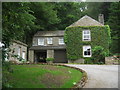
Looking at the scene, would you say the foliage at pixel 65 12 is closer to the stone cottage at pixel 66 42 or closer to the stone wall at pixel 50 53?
the stone cottage at pixel 66 42

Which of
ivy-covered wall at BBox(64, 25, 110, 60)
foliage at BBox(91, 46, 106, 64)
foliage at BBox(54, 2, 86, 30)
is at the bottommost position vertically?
foliage at BBox(91, 46, 106, 64)

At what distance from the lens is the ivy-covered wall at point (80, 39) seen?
89.9ft

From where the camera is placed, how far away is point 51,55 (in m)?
31.1

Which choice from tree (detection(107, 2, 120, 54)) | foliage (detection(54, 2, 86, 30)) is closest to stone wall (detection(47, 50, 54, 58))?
foliage (detection(54, 2, 86, 30))

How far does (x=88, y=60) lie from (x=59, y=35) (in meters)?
8.60

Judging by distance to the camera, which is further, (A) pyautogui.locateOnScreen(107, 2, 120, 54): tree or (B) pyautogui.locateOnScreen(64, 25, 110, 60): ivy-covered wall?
(A) pyautogui.locateOnScreen(107, 2, 120, 54): tree

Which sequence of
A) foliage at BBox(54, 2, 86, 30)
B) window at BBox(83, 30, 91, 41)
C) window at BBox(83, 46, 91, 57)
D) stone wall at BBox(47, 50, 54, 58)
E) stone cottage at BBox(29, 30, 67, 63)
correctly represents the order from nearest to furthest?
window at BBox(83, 46, 91, 57)
window at BBox(83, 30, 91, 41)
stone wall at BBox(47, 50, 54, 58)
stone cottage at BBox(29, 30, 67, 63)
foliage at BBox(54, 2, 86, 30)

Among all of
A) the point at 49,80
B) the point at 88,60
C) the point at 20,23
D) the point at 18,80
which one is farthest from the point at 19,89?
the point at 88,60

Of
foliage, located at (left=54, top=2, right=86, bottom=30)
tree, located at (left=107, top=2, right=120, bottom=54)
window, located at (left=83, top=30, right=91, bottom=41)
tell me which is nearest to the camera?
window, located at (left=83, top=30, right=91, bottom=41)

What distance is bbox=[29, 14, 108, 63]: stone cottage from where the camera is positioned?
91.7 feet

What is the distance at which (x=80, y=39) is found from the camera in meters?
28.1

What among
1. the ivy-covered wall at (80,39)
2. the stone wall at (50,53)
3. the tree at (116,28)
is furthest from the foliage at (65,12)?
the ivy-covered wall at (80,39)

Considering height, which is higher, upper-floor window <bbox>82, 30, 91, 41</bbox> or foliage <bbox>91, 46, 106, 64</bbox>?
upper-floor window <bbox>82, 30, 91, 41</bbox>

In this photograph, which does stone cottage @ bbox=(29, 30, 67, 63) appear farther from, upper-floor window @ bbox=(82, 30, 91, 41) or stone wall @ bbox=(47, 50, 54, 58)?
upper-floor window @ bbox=(82, 30, 91, 41)
